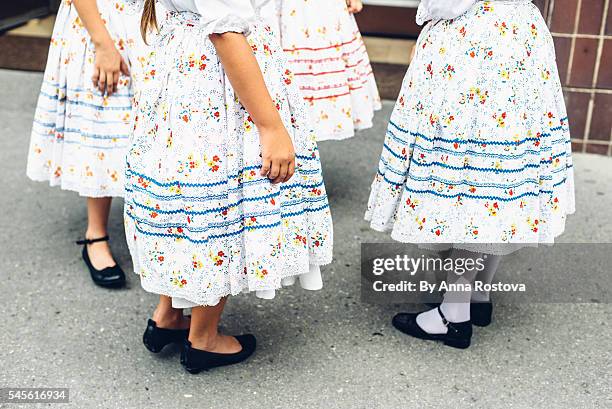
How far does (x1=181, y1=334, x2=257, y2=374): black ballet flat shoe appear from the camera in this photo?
276cm

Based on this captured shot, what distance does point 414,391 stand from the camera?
272 cm

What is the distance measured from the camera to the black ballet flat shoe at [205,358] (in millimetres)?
2758

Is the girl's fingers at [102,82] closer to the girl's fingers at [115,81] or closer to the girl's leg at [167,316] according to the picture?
the girl's fingers at [115,81]

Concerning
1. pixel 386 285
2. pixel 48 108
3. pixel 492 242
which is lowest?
pixel 386 285

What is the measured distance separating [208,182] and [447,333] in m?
1.11

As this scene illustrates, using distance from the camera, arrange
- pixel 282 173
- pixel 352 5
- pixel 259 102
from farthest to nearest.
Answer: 1. pixel 352 5
2. pixel 282 173
3. pixel 259 102

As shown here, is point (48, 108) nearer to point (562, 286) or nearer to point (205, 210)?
point (205, 210)

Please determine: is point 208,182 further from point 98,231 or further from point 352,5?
point 352,5

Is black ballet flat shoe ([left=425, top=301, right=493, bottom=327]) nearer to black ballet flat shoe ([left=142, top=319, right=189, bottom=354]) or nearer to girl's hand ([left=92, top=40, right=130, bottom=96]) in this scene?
black ballet flat shoe ([left=142, top=319, right=189, bottom=354])

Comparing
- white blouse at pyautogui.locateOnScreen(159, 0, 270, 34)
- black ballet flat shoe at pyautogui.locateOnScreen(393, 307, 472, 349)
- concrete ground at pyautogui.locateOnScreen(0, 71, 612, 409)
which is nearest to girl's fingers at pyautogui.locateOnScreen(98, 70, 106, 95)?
concrete ground at pyautogui.locateOnScreen(0, 71, 612, 409)

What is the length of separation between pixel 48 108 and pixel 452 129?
1620mm

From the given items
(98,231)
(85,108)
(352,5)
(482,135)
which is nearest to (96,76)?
(85,108)

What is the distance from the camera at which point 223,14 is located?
2.18 m

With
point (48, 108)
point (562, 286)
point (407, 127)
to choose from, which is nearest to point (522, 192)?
point (407, 127)
